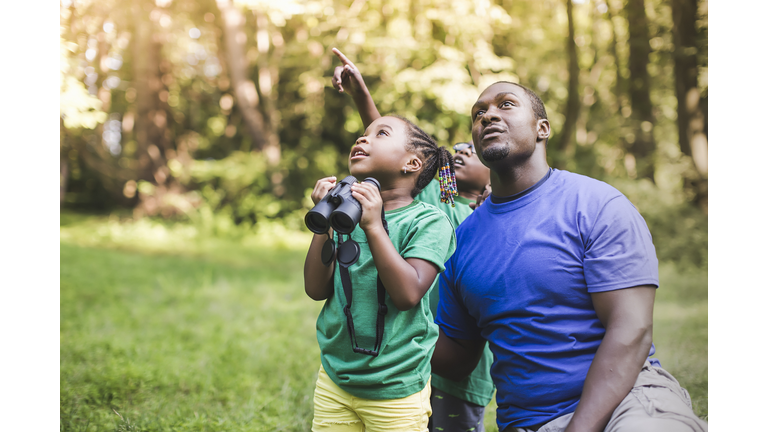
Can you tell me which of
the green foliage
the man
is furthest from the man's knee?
the green foliage

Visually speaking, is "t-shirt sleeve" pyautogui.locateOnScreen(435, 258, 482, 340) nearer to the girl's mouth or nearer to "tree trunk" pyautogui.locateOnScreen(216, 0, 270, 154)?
the girl's mouth

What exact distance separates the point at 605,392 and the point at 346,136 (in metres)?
11.7

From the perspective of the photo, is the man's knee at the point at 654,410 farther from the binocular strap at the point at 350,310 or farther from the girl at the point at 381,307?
the binocular strap at the point at 350,310

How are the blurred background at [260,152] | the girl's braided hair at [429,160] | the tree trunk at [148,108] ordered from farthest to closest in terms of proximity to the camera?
the tree trunk at [148,108]
the blurred background at [260,152]
the girl's braided hair at [429,160]

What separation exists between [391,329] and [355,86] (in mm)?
1199

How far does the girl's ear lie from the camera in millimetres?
1878

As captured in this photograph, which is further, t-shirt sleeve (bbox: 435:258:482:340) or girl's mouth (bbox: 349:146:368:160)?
t-shirt sleeve (bbox: 435:258:482:340)

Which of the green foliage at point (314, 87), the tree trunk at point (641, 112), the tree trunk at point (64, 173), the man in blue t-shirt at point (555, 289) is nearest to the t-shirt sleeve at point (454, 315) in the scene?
the man in blue t-shirt at point (555, 289)

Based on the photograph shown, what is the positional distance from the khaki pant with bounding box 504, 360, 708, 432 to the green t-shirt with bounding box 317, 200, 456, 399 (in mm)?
480

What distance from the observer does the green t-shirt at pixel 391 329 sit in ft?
5.51

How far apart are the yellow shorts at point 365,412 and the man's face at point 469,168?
3.80ft

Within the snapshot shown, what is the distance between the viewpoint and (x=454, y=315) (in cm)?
207

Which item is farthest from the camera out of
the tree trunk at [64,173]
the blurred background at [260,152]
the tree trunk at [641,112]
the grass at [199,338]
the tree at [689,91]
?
the tree trunk at [64,173]

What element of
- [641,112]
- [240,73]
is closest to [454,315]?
[641,112]
